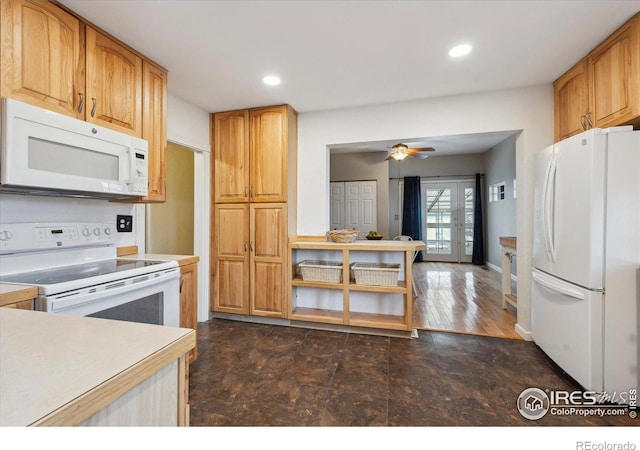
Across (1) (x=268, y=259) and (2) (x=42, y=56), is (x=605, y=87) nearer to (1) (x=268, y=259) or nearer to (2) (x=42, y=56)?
(1) (x=268, y=259)

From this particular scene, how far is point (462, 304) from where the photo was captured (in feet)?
12.6

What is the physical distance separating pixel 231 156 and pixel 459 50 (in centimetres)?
242

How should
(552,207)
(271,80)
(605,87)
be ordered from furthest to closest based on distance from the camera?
(271,80) → (552,207) → (605,87)

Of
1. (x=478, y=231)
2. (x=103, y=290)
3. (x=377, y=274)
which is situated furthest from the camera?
(x=478, y=231)

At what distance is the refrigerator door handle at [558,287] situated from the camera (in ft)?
6.33

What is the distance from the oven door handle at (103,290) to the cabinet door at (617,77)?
3181 mm

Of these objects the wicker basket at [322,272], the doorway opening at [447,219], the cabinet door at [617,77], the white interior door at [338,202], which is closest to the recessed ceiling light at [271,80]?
the wicker basket at [322,272]

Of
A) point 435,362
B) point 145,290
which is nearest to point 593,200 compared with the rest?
point 435,362

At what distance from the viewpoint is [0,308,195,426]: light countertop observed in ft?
1.35

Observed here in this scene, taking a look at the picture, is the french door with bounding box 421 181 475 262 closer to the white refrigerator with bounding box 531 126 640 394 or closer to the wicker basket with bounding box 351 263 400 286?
the wicker basket with bounding box 351 263 400 286

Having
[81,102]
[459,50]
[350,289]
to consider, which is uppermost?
[459,50]

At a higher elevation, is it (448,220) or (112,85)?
(112,85)

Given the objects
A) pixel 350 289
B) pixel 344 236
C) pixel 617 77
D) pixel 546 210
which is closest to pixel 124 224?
pixel 344 236

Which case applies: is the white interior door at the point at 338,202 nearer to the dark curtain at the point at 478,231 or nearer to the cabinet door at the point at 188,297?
the dark curtain at the point at 478,231
